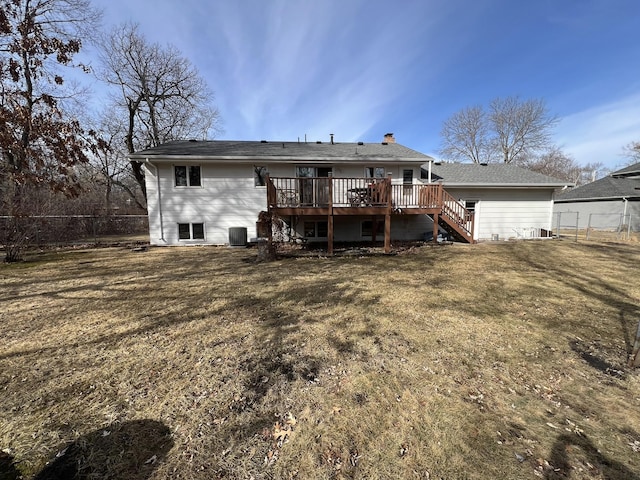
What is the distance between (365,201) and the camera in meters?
10.2

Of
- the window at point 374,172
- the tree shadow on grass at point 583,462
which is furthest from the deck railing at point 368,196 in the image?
the tree shadow on grass at point 583,462

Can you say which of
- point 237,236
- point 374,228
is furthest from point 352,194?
point 237,236

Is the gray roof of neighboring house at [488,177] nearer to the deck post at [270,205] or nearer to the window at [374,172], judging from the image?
the window at [374,172]

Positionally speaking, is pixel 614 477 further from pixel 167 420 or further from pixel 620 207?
pixel 620 207

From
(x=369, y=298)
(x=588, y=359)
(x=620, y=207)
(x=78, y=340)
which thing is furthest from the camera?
(x=620, y=207)

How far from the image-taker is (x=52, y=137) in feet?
17.7

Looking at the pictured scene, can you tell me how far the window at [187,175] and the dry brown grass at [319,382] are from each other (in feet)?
22.9

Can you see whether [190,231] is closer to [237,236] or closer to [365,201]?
[237,236]

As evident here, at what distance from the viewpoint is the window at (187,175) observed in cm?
1185

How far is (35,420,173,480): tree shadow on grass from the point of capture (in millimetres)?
1849

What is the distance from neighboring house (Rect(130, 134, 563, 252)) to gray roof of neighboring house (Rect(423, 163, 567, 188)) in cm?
6

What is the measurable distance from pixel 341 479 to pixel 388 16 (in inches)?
505

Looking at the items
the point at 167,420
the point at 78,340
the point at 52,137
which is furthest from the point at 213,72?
the point at 167,420

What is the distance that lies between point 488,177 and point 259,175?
11336mm
